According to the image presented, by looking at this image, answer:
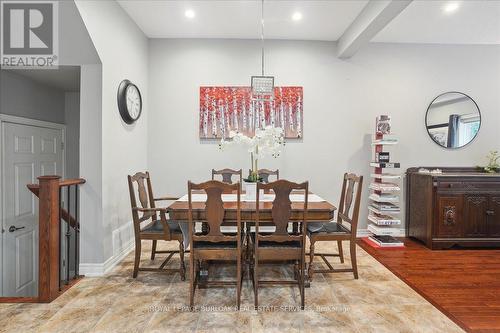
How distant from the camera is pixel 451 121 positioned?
4527 mm

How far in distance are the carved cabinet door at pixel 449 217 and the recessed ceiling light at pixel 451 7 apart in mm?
2283

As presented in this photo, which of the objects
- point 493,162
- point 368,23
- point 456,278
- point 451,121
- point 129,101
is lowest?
point 456,278

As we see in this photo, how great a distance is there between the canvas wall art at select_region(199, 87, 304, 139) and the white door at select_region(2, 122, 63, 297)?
220cm

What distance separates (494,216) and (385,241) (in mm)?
1426

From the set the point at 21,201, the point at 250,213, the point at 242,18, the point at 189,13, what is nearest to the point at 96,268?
the point at 21,201

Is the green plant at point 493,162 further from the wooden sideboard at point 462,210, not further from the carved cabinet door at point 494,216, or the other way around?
the carved cabinet door at point 494,216

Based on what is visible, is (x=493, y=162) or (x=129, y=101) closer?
(x=129, y=101)

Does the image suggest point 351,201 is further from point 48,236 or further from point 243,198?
point 48,236

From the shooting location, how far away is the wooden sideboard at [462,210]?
3.90 m

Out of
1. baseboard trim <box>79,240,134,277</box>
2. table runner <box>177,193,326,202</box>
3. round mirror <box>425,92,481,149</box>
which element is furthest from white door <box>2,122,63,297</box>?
round mirror <box>425,92,481,149</box>

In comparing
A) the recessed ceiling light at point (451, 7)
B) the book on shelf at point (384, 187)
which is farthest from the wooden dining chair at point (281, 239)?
the recessed ceiling light at point (451, 7)

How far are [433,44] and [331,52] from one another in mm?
1549

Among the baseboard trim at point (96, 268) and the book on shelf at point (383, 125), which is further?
the book on shelf at point (383, 125)

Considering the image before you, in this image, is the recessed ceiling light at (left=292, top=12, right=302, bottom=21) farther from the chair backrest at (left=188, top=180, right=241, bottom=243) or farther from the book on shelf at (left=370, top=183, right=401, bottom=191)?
the chair backrest at (left=188, top=180, right=241, bottom=243)
